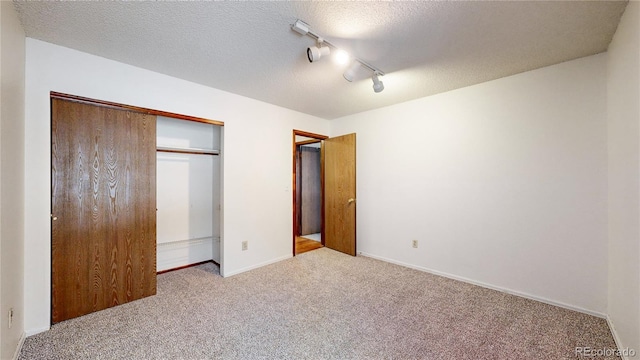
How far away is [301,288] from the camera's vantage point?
2703 mm

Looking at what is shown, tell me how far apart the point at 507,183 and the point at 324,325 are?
7.80 feet

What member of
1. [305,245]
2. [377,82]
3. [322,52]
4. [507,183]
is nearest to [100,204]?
[322,52]

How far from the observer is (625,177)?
5.55 ft

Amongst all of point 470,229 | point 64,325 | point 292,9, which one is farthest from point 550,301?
point 64,325

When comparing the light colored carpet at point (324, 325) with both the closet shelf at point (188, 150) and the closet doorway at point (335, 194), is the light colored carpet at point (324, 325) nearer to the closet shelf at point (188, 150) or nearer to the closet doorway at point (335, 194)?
the closet doorway at point (335, 194)

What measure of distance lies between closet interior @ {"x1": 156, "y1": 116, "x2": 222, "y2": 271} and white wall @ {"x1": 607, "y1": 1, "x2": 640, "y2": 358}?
3.77 m

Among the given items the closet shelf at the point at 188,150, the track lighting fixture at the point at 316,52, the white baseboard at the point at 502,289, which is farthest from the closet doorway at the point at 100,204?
the white baseboard at the point at 502,289

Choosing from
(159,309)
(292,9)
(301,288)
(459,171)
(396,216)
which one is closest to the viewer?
(292,9)

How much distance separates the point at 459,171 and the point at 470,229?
2.29 ft

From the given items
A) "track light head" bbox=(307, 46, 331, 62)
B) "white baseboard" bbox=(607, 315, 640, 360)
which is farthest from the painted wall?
"white baseboard" bbox=(607, 315, 640, 360)

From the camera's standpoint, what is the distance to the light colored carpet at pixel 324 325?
5.64 ft

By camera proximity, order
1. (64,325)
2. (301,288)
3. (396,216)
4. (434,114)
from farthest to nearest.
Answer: (396,216) < (434,114) < (301,288) < (64,325)

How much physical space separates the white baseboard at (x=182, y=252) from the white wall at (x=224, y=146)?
2.51 ft

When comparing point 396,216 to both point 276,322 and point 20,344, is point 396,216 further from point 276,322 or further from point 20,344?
point 20,344
